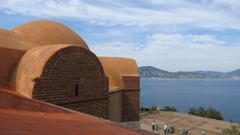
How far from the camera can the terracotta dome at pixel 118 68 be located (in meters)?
13.8

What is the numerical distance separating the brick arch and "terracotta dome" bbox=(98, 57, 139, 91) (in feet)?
15.3

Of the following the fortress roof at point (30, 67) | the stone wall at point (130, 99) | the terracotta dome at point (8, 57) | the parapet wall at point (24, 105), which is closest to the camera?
the parapet wall at point (24, 105)

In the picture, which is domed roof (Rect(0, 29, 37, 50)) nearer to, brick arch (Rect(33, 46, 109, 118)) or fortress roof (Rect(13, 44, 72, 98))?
fortress roof (Rect(13, 44, 72, 98))

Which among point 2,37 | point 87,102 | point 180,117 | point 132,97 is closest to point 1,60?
point 2,37

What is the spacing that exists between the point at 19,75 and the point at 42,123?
3683 mm

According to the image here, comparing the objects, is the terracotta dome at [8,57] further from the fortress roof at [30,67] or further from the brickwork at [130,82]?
the brickwork at [130,82]

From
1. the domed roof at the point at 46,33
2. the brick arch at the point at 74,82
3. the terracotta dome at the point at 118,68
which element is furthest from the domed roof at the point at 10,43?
the terracotta dome at the point at 118,68

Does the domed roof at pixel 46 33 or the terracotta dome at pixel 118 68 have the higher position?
the domed roof at pixel 46 33

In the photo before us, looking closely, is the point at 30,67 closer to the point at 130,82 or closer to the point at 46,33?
the point at 46,33

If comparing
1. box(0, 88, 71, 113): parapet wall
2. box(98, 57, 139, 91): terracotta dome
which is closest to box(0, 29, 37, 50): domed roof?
box(0, 88, 71, 113): parapet wall

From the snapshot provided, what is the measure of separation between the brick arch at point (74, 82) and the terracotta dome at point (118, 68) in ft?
15.3

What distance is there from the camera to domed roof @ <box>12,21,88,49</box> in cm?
1086

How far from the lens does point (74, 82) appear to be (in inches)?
306

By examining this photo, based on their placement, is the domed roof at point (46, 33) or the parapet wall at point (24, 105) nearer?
the parapet wall at point (24, 105)
